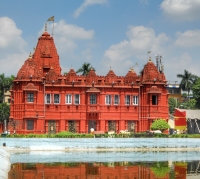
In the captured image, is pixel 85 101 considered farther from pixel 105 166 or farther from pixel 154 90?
pixel 105 166

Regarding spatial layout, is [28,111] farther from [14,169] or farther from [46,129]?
[14,169]

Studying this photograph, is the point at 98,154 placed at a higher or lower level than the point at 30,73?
lower

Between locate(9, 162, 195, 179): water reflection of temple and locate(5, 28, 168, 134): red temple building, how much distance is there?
18.4 meters

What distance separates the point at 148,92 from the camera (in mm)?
60906

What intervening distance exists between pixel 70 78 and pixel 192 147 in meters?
17.8

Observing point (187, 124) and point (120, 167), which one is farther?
point (187, 124)

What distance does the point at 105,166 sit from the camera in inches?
1615

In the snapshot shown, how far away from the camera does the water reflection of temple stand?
34938mm

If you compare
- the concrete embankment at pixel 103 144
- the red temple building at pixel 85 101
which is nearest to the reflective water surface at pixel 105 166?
the concrete embankment at pixel 103 144

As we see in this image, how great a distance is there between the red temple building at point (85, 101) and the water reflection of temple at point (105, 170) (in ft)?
60.5

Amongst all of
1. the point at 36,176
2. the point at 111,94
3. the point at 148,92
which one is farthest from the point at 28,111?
the point at 36,176

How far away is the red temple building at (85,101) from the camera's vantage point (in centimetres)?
5906

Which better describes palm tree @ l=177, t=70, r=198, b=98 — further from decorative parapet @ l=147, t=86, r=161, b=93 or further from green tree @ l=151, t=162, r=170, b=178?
green tree @ l=151, t=162, r=170, b=178

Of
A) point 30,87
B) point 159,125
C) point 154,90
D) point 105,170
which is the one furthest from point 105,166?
point 154,90
